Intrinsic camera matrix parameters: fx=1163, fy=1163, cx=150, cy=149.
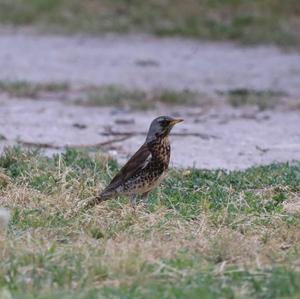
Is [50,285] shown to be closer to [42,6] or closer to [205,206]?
[205,206]

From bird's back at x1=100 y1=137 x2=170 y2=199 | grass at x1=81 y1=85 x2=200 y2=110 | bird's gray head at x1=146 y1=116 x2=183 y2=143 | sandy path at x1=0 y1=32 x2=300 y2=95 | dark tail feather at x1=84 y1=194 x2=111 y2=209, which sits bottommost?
sandy path at x1=0 y1=32 x2=300 y2=95

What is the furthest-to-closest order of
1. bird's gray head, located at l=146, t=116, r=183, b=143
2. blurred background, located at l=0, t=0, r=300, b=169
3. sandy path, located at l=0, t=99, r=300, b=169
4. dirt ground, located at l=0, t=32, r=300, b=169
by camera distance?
blurred background, located at l=0, t=0, r=300, b=169 → dirt ground, located at l=0, t=32, r=300, b=169 → sandy path, located at l=0, t=99, r=300, b=169 → bird's gray head, located at l=146, t=116, r=183, b=143

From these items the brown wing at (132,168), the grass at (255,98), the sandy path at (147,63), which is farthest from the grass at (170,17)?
the brown wing at (132,168)

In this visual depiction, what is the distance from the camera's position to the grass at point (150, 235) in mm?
6398

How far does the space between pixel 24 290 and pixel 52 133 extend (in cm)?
611

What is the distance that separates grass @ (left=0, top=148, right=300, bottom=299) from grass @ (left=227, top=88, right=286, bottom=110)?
431 cm

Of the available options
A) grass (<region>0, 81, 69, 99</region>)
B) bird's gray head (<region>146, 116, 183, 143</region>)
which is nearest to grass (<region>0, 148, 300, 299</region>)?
bird's gray head (<region>146, 116, 183, 143</region>)

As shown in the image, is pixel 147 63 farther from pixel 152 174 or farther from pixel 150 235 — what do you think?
pixel 150 235

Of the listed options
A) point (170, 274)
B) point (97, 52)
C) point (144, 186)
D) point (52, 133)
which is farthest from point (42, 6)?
point (170, 274)

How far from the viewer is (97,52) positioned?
735 inches

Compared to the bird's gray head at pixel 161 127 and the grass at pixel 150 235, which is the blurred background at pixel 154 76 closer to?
the grass at pixel 150 235

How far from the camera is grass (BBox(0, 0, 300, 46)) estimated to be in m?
19.5

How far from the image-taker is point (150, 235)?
7395 mm

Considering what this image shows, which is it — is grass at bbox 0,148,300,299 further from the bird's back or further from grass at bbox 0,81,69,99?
grass at bbox 0,81,69,99
